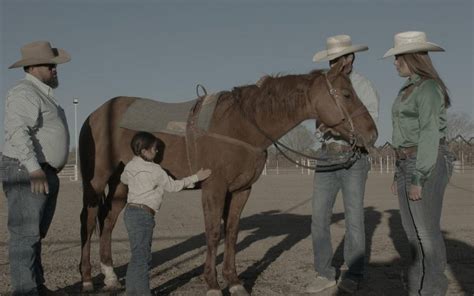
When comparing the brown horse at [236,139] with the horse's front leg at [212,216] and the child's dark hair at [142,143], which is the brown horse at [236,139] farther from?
the child's dark hair at [142,143]

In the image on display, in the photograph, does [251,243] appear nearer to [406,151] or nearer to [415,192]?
[406,151]

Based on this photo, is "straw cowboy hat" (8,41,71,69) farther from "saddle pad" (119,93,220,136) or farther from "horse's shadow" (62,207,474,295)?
"horse's shadow" (62,207,474,295)

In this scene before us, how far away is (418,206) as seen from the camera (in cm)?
355

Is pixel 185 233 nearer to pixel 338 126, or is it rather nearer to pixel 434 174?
pixel 338 126

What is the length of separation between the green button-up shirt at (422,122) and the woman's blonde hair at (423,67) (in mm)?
52

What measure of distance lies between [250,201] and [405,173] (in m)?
12.1

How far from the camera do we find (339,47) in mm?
5184

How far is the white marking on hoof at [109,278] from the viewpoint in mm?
5379

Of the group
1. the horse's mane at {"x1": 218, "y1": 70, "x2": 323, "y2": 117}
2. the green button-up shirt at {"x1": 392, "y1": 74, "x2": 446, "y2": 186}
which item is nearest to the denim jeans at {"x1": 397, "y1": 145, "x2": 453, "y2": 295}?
the green button-up shirt at {"x1": 392, "y1": 74, "x2": 446, "y2": 186}

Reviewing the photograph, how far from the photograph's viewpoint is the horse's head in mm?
4730

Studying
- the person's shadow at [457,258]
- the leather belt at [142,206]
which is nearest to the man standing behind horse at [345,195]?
the person's shadow at [457,258]

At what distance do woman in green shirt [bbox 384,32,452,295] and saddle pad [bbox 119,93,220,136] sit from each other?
79.6 inches

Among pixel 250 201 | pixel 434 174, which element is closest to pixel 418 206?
pixel 434 174

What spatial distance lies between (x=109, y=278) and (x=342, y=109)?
2988mm
